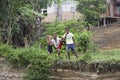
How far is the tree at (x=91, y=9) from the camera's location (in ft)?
117

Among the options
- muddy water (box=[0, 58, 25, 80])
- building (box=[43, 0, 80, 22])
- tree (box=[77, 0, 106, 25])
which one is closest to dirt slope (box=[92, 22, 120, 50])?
tree (box=[77, 0, 106, 25])

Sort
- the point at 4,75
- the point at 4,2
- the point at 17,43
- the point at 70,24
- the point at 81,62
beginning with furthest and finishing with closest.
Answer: the point at 70,24 < the point at 17,43 < the point at 4,2 < the point at 4,75 < the point at 81,62

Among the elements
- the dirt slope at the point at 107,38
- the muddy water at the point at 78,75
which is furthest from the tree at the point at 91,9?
the muddy water at the point at 78,75

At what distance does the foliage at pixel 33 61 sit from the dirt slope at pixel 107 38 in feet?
33.0

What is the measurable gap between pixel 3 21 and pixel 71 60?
16.5 ft

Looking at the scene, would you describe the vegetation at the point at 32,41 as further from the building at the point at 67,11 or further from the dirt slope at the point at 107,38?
the building at the point at 67,11

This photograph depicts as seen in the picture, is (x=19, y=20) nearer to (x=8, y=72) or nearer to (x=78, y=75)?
(x=8, y=72)

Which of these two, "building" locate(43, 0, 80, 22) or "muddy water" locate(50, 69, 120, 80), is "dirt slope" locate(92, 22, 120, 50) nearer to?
"building" locate(43, 0, 80, 22)

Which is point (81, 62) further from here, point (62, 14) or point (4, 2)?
point (62, 14)

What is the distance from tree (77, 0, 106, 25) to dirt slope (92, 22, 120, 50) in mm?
1318

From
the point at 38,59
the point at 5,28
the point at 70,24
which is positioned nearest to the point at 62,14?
the point at 70,24

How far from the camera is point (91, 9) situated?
36.3m

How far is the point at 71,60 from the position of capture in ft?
51.2

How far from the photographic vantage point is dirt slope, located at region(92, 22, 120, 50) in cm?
2706
